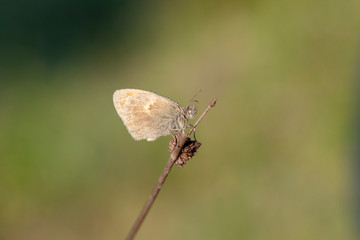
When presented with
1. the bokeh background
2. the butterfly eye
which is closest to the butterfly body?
the butterfly eye

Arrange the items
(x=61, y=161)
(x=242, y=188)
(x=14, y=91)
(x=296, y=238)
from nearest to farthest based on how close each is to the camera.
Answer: (x=296, y=238) < (x=242, y=188) < (x=61, y=161) < (x=14, y=91)

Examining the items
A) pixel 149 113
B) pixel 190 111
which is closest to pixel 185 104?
pixel 149 113

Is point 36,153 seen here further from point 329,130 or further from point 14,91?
point 329,130

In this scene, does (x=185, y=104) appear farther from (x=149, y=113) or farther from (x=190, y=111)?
(x=190, y=111)

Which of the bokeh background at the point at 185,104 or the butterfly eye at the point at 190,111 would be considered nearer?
the butterfly eye at the point at 190,111

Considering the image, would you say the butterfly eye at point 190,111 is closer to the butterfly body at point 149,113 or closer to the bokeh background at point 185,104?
the butterfly body at point 149,113

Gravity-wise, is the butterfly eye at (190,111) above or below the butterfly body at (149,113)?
above

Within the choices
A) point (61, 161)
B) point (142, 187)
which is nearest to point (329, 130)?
point (142, 187)

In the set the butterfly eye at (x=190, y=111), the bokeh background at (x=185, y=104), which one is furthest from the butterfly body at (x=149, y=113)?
the bokeh background at (x=185, y=104)
